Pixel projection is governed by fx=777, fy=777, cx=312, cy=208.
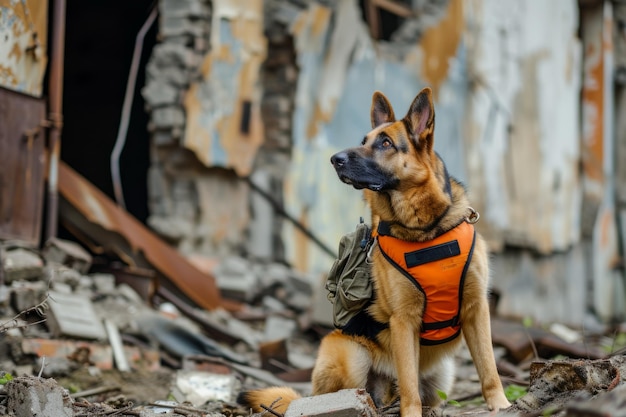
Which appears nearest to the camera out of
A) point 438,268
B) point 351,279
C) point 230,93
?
point 438,268

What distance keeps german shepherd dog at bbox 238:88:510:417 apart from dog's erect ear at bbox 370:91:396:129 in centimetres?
7

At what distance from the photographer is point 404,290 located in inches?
152

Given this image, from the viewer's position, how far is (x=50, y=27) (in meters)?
6.73

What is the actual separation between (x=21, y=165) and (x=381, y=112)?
3.32 meters

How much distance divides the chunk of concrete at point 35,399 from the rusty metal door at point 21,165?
2.75 m

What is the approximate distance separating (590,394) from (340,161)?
1.59m

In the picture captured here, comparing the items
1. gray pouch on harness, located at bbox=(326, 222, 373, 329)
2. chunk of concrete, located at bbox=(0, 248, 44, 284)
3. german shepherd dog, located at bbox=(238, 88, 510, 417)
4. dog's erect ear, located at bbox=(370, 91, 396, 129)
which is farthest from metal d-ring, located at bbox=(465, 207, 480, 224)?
chunk of concrete, located at bbox=(0, 248, 44, 284)

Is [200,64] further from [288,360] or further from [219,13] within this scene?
[288,360]

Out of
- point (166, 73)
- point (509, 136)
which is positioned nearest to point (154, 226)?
point (166, 73)

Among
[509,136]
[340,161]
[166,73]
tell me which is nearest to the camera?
[340,161]

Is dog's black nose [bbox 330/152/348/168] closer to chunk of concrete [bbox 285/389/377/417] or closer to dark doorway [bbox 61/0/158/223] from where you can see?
chunk of concrete [bbox 285/389/377/417]

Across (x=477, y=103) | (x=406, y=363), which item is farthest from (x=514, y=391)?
(x=477, y=103)

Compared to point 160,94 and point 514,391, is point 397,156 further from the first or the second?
point 160,94

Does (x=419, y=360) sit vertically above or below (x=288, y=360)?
above
